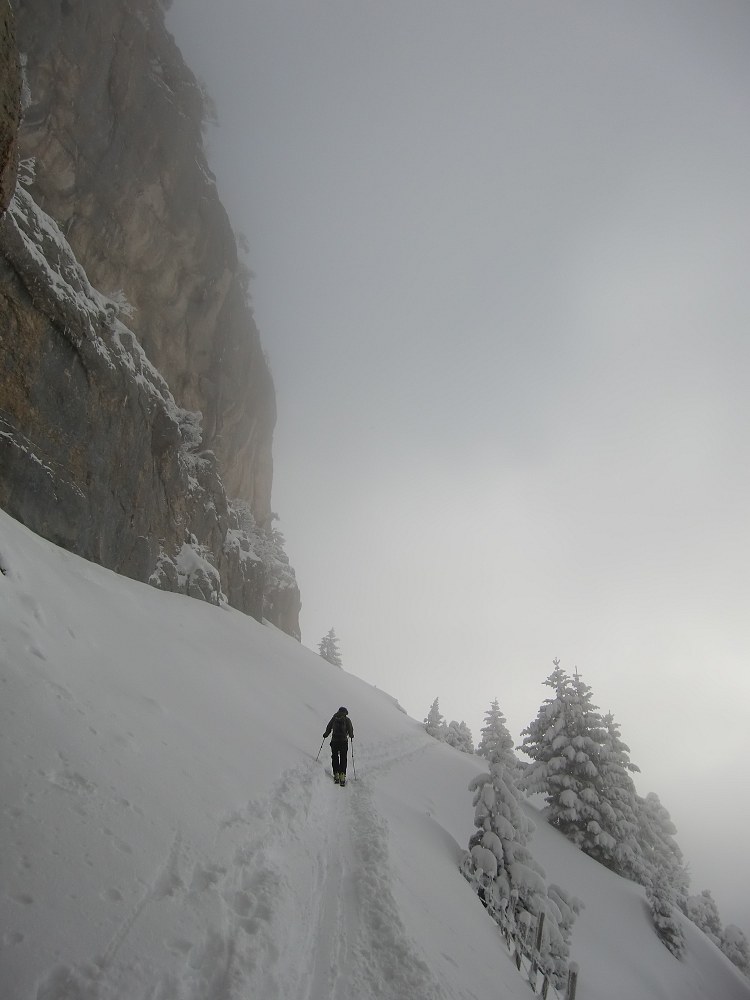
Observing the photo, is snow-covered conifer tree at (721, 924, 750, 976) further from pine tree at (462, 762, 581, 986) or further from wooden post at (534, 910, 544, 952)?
wooden post at (534, 910, 544, 952)

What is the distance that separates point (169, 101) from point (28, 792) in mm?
45299

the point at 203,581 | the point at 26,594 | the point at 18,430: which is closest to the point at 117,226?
the point at 18,430

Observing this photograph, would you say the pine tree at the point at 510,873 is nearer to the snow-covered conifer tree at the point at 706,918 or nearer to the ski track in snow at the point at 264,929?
the ski track in snow at the point at 264,929

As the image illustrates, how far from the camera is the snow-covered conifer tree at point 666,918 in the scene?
16.6 metres

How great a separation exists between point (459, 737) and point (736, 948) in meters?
20.6

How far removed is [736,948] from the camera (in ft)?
86.5

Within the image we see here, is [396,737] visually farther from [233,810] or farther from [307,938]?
[307,938]

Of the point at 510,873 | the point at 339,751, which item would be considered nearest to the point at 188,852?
the point at 339,751

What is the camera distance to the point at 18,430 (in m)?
15.3

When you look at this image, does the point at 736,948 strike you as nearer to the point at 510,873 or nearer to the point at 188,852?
the point at 510,873

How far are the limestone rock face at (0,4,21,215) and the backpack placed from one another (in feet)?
42.6

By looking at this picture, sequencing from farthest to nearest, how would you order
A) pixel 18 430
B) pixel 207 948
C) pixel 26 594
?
pixel 18 430, pixel 26 594, pixel 207 948

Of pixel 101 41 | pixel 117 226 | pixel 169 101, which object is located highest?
pixel 169 101

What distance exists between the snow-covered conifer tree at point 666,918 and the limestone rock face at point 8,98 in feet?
92.3
